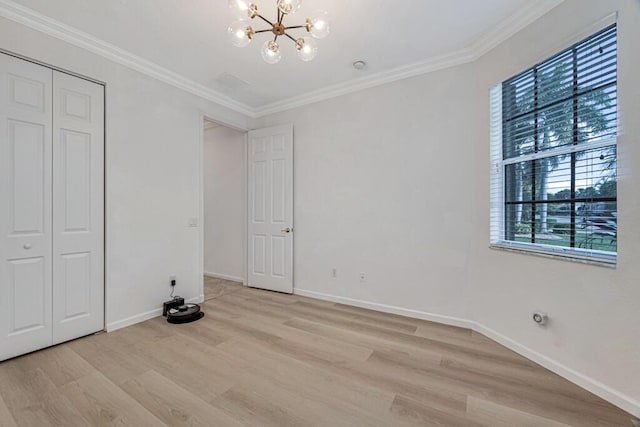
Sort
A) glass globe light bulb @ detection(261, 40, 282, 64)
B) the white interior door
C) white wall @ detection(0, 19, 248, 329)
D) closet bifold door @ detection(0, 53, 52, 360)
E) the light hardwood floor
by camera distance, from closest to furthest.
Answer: the light hardwood floor < glass globe light bulb @ detection(261, 40, 282, 64) < closet bifold door @ detection(0, 53, 52, 360) < white wall @ detection(0, 19, 248, 329) < the white interior door

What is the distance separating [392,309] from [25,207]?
11.8ft

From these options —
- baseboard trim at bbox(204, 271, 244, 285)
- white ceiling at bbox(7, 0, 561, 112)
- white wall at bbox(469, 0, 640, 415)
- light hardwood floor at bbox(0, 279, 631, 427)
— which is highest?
white ceiling at bbox(7, 0, 561, 112)

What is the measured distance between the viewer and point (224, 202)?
4.90m

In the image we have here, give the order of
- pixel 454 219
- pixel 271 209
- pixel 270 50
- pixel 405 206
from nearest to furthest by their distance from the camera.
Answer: pixel 270 50 < pixel 454 219 < pixel 405 206 < pixel 271 209

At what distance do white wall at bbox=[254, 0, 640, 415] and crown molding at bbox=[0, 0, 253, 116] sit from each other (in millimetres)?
1120

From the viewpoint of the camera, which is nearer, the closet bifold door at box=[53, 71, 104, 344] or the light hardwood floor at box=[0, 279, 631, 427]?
the light hardwood floor at box=[0, 279, 631, 427]

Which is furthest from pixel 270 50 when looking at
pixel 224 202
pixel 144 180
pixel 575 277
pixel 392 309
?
pixel 224 202

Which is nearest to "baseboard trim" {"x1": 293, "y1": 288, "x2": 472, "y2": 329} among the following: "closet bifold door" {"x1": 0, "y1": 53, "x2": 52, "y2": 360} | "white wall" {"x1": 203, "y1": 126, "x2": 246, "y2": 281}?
"white wall" {"x1": 203, "y1": 126, "x2": 246, "y2": 281}

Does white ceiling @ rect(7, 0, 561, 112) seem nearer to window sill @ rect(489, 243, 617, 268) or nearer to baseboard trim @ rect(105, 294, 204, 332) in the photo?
window sill @ rect(489, 243, 617, 268)

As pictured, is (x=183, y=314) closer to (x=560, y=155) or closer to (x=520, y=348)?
(x=520, y=348)

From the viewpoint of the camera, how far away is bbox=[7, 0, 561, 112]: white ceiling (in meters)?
2.13

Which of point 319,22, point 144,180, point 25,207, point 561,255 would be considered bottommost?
point 561,255

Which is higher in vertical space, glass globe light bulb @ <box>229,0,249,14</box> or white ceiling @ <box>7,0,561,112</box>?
white ceiling @ <box>7,0,561,112</box>

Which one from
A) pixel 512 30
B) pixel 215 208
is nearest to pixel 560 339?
pixel 512 30
